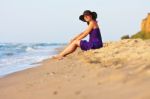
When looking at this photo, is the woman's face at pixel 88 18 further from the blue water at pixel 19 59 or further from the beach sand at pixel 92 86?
the beach sand at pixel 92 86

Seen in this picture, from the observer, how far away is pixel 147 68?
532 centimetres

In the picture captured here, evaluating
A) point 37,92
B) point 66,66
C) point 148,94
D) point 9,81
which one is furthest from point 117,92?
point 66,66

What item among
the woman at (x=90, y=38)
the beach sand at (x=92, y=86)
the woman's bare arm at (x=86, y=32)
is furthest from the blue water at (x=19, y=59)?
the beach sand at (x=92, y=86)

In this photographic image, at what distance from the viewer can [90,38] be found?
9.31 metres

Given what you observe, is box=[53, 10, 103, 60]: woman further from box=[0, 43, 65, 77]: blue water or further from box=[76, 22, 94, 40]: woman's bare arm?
box=[0, 43, 65, 77]: blue water

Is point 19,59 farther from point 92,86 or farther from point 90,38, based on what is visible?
point 92,86

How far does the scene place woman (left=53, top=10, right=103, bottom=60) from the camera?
895 centimetres

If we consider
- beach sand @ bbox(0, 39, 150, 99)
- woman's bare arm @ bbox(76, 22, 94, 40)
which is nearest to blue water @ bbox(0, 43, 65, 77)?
woman's bare arm @ bbox(76, 22, 94, 40)

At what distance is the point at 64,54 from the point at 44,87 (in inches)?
129

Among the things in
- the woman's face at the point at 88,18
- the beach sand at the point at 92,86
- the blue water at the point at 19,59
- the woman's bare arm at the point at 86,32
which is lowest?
the blue water at the point at 19,59

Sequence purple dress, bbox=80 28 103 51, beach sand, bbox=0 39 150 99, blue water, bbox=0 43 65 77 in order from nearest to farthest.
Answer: beach sand, bbox=0 39 150 99, purple dress, bbox=80 28 103 51, blue water, bbox=0 43 65 77

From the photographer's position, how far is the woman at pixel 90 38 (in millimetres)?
8953

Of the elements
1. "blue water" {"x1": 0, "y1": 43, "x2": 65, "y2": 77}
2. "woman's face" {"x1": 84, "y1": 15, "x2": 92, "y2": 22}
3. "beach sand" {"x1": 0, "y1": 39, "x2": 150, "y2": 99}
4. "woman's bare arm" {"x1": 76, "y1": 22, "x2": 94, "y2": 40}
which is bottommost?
"blue water" {"x1": 0, "y1": 43, "x2": 65, "y2": 77}

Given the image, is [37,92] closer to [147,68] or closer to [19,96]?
[19,96]
